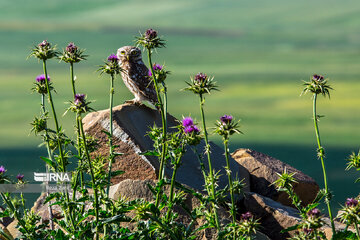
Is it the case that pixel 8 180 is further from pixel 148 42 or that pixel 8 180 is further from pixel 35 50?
pixel 148 42

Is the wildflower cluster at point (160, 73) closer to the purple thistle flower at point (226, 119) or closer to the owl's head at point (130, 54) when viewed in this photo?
the purple thistle flower at point (226, 119)

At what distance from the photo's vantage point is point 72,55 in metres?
4.83

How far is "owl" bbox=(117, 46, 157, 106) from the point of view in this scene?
337 inches

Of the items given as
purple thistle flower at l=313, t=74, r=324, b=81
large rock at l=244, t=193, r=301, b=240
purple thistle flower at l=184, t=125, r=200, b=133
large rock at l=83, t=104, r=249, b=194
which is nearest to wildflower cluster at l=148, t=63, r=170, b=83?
purple thistle flower at l=184, t=125, r=200, b=133

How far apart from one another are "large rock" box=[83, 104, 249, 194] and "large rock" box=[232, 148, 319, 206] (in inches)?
16.2

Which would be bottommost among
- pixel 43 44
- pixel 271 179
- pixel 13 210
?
pixel 271 179

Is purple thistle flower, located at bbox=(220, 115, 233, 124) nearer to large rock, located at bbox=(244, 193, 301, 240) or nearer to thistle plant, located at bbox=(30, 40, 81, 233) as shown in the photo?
thistle plant, located at bbox=(30, 40, 81, 233)

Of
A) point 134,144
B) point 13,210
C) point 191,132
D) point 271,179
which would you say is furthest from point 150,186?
point 271,179

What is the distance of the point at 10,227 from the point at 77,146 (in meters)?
3.12

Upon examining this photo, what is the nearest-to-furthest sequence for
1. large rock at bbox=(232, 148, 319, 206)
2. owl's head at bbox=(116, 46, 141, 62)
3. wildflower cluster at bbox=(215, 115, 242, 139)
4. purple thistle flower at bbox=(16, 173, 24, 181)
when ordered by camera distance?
wildflower cluster at bbox=(215, 115, 242, 139), purple thistle flower at bbox=(16, 173, 24, 181), owl's head at bbox=(116, 46, 141, 62), large rock at bbox=(232, 148, 319, 206)

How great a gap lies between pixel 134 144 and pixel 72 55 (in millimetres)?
3262

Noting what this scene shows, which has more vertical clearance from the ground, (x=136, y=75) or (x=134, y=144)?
(x=136, y=75)

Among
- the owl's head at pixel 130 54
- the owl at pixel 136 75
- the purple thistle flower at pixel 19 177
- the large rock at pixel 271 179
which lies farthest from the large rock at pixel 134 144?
the purple thistle flower at pixel 19 177

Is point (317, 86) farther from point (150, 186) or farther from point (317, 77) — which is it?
point (150, 186)
